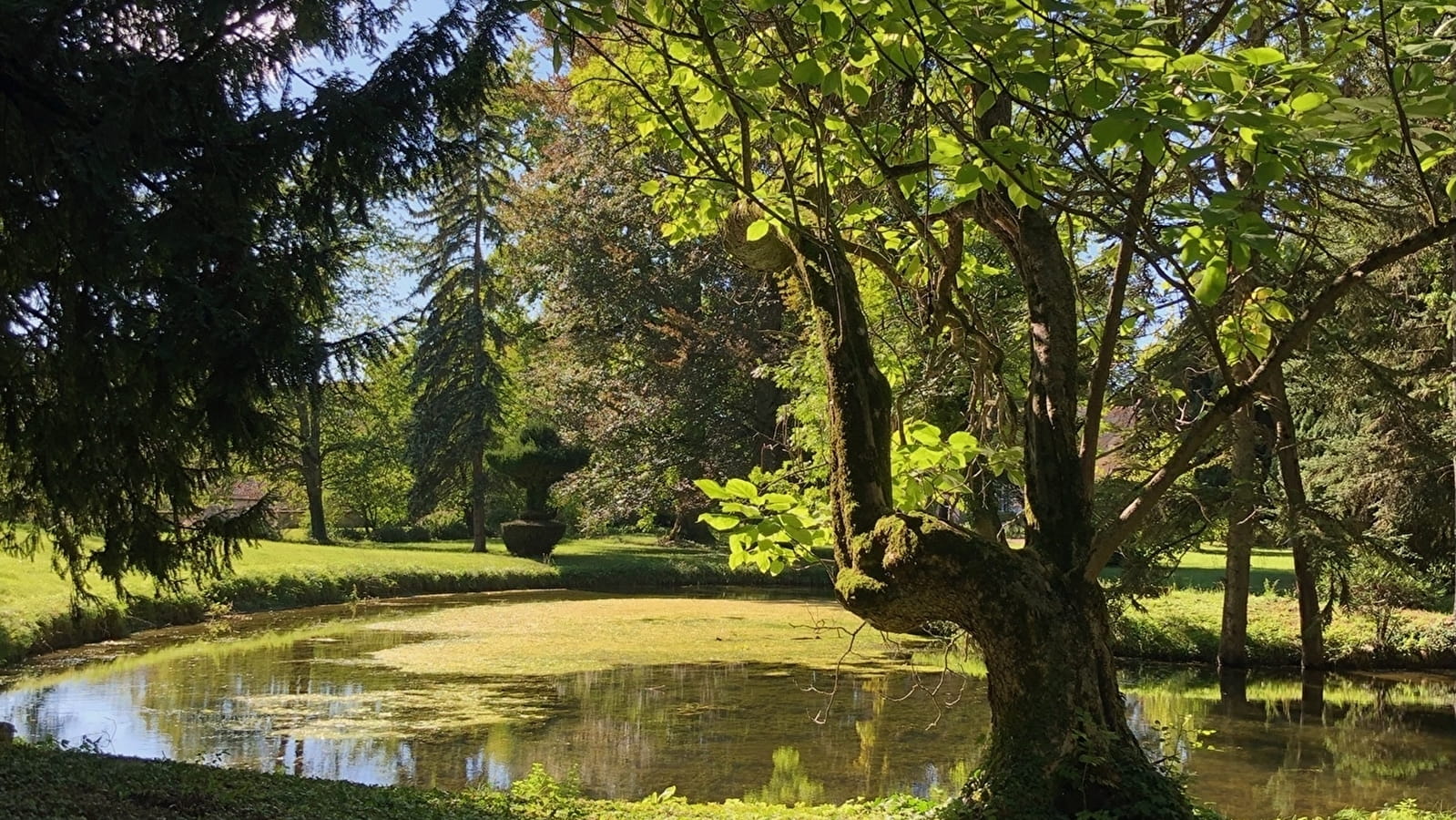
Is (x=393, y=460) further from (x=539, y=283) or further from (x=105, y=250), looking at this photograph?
(x=105, y=250)

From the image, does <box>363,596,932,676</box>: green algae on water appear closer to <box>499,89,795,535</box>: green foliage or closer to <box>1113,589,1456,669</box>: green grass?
<box>1113,589,1456,669</box>: green grass

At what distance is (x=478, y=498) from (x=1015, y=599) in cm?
2319

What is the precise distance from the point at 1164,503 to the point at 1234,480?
2.86ft

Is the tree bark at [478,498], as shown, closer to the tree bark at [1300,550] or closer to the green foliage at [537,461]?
the green foliage at [537,461]

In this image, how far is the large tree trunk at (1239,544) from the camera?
424 inches

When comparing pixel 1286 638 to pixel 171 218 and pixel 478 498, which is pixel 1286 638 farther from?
pixel 478 498

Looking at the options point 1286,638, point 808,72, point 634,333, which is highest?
point 634,333

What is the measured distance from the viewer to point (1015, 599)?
11.5ft

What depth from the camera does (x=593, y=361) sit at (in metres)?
25.5

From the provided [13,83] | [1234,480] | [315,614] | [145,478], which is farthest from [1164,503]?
[315,614]

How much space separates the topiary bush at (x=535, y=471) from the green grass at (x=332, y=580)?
0.65m

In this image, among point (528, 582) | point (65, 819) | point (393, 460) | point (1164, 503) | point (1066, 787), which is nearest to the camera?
point (1066, 787)

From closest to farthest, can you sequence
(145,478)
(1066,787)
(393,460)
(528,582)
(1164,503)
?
(1066,787) → (145,478) → (1164,503) → (528,582) → (393,460)

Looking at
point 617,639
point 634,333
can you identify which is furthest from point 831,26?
point 634,333
